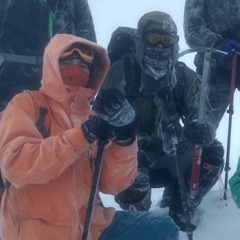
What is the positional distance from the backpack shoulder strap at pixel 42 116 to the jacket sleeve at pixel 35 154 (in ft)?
0.42

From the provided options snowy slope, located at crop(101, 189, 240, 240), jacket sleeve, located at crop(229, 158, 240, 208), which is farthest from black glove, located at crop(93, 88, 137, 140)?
snowy slope, located at crop(101, 189, 240, 240)

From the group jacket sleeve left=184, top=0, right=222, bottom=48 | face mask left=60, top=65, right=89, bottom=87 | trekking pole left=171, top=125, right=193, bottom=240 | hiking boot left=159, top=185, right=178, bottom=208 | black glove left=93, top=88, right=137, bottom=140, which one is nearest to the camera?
black glove left=93, top=88, right=137, bottom=140

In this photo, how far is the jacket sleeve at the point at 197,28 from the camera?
6.44 m

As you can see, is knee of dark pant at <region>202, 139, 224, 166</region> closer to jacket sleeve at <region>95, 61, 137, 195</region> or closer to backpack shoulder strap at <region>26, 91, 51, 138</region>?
jacket sleeve at <region>95, 61, 137, 195</region>

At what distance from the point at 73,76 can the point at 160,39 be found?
4.99 ft

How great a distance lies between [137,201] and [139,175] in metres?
0.24

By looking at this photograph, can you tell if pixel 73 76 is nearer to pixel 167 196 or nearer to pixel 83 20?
pixel 83 20

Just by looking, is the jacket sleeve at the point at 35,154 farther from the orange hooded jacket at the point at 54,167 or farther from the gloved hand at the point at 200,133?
the gloved hand at the point at 200,133

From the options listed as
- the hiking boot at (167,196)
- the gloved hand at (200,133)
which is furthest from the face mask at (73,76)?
the hiking boot at (167,196)

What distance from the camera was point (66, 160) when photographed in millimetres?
3873

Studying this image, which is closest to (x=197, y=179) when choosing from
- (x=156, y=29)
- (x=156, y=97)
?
(x=156, y=97)

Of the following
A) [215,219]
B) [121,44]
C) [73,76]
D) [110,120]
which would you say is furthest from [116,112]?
[215,219]

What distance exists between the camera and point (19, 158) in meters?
3.88

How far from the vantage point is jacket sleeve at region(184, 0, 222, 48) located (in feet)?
21.1
